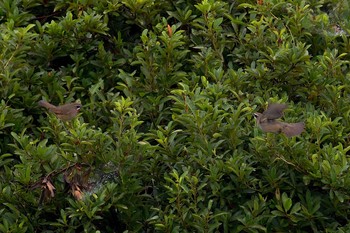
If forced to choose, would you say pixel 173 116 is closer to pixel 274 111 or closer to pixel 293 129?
pixel 274 111

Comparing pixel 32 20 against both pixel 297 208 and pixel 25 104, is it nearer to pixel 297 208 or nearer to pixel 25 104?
pixel 25 104

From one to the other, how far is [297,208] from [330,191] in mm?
175

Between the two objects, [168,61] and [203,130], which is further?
[168,61]

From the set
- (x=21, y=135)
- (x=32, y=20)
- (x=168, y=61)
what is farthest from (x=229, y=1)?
(x=21, y=135)

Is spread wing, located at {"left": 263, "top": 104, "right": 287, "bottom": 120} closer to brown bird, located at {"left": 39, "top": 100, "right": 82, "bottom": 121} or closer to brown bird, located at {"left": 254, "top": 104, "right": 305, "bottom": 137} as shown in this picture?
brown bird, located at {"left": 254, "top": 104, "right": 305, "bottom": 137}

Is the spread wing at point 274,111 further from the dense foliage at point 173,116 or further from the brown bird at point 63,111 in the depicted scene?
the brown bird at point 63,111

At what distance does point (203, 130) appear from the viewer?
3.89 metres

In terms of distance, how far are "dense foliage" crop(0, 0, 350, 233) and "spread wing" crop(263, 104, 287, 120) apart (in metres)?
0.09

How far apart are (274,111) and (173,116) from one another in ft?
1.75

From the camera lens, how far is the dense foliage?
3.74 m

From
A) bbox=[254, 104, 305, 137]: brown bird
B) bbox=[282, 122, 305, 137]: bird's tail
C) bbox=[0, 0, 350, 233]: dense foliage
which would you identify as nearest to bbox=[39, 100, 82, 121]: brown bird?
bbox=[0, 0, 350, 233]: dense foliage

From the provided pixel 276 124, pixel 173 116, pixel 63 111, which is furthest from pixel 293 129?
pixel 63 111

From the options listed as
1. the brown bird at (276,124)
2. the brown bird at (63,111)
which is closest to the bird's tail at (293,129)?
the brown bird at (276,124)

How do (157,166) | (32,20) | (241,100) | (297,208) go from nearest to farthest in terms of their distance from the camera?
(297,208) < (157,166) < (241,100) < (32,20)
